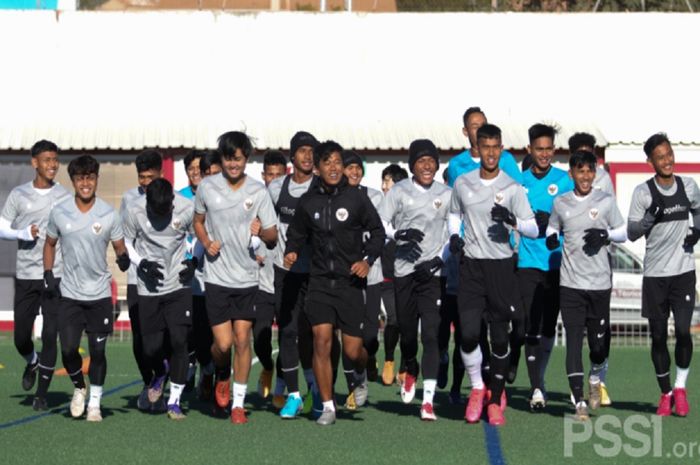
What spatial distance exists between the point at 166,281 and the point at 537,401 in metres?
3.54

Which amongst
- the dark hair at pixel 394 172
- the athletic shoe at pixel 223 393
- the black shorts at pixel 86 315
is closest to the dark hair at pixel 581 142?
the dark hair at pixel 394 172

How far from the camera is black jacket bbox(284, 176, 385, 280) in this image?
1250 centimetres

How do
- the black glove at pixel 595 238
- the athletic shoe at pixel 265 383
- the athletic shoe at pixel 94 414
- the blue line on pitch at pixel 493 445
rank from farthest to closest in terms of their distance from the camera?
the athletic shoe at pixel 265 383, the athletic shoe at pixel 94 414, the black glove at pixel 595 238, the blue line on pitch at pixel 493 445

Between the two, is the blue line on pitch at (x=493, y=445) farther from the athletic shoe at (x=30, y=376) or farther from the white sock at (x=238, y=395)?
the athletic shoe at (x=30, y=376)

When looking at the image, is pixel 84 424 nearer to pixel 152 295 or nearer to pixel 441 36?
pixel 152 295

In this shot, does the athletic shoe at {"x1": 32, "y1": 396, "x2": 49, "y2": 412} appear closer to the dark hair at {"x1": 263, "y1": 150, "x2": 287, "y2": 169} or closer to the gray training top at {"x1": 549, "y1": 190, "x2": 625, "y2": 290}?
the dark hair at {"x1": 263, "y1": 150, "x2": 287, "y2": 169}

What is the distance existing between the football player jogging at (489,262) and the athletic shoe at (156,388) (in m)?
2.79

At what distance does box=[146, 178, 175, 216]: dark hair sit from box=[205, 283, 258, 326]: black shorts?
773mm

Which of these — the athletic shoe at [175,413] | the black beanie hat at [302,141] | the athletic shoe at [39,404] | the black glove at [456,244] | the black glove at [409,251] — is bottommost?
the athletic shoe at [39,404]

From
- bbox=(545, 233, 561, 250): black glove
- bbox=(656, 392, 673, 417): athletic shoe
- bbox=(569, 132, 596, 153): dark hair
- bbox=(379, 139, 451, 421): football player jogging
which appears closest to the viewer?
bbox=(545, 233, 561, 250): black glove

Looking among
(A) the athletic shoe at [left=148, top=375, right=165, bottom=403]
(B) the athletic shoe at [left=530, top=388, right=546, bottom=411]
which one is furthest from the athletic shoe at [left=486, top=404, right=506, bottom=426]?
(A) the athletic shoe at [left=148, top=375, right=165, bottom=403]

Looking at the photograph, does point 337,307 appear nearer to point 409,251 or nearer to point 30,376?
point 409,251

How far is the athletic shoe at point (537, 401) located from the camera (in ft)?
44.5

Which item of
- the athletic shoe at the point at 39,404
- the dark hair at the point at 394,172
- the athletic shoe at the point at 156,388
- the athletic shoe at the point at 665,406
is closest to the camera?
the athletic shoe at the point at 665,406
